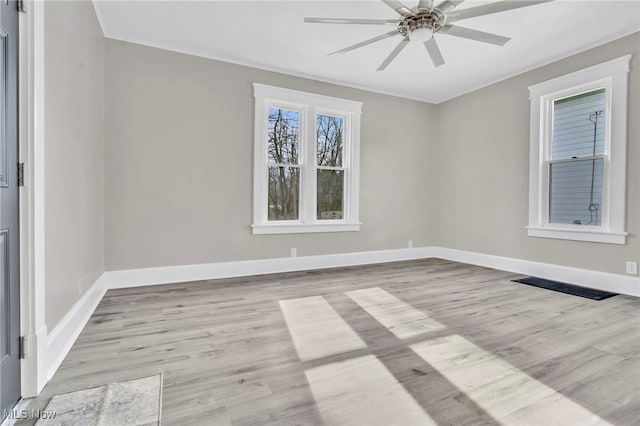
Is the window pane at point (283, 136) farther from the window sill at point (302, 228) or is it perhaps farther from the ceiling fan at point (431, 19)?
the ceiling fan at point (431, 19)

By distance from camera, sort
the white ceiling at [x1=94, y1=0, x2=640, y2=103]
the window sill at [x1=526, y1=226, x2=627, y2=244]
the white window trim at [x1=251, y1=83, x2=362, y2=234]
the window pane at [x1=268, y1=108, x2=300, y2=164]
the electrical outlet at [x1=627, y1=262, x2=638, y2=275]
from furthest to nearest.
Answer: the window pane at [x1=268, y1=108, x2=300, y2=164]
the white window trim at [x1=251, y1=83, x2=362, y2=234]
the window sill at [x1=526, y1=226, x2=627, y2=244]
the electrical outlet at [x1=627, y1=262, x2=638, y2=275]
the white ceiling at [x1=94, y1=0, x2=640, y2=103]

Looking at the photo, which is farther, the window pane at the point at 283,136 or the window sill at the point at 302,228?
the window pane at the point at 283,136

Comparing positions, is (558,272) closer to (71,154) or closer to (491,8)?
(491,8)

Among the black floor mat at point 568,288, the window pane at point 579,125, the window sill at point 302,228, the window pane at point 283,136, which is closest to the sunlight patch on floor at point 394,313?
the window sill at point 302,228

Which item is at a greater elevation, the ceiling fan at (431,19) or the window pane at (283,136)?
the ceiling fan at (431,19)

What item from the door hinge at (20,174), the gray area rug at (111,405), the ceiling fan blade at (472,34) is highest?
the ceiling fan blade at (472,34)

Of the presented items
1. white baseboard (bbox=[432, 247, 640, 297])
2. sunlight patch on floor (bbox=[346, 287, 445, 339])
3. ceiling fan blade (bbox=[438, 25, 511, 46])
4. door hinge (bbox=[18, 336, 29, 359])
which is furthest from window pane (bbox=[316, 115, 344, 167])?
door hinge (bbox=[18, 336, 29, 359])

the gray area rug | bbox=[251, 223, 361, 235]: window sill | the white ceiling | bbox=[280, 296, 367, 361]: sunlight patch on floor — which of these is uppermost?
the white ceiling

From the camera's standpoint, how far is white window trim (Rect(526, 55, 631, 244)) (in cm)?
344

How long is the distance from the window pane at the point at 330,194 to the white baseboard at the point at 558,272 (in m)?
2.22

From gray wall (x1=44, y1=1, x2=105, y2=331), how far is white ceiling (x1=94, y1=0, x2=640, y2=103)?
644 millimetres

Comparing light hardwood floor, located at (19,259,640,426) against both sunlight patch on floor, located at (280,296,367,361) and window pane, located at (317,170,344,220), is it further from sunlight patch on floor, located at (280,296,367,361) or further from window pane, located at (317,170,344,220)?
window pane, located at (317,170,344,220)

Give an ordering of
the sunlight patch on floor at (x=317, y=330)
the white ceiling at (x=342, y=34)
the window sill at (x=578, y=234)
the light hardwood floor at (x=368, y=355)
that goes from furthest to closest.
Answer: the window sill at (x=578, y=234)
the white ceiling at (x=342, y=34)
the sunlight patch on floor at (x=317, y=330)
the light hardwood floor at (x=368, y=355)

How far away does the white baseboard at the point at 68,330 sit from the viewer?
1.79m
